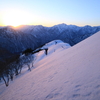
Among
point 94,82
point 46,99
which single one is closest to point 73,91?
point 94,82

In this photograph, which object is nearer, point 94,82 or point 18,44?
point 94,82

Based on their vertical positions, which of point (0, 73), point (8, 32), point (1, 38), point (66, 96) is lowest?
point (0, 73)

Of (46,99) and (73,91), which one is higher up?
(73,91)

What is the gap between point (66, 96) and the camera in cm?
554

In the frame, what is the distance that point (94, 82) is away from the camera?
18.0 ft

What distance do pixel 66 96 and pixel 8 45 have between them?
183181 millimetres

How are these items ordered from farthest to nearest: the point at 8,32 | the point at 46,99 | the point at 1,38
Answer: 1. the point at 8,32
2. the point at 1,38
3. the point at 46,99

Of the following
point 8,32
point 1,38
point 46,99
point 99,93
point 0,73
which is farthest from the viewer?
point 8,32

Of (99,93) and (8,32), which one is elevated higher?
(8,32)

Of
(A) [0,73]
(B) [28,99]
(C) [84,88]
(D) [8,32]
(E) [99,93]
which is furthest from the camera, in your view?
(D) [8,32]

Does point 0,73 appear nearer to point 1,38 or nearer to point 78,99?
point 78,99

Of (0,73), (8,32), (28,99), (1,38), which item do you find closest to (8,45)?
(1,38)

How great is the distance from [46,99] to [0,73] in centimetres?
2126

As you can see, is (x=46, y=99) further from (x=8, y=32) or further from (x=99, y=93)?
(x=8, y=32)
